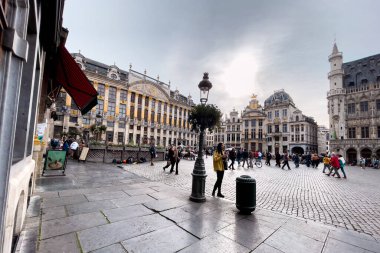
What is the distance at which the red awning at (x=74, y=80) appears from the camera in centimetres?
452

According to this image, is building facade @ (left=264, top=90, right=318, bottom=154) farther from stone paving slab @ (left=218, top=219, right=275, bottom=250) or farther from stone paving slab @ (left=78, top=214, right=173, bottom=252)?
stone paving slab @ (left=78, top=214, right=173, bottom=252)

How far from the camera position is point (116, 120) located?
38.1 metres

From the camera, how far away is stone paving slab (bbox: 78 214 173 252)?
2857mm

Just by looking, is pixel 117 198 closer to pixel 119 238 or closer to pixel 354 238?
pixel 119 238

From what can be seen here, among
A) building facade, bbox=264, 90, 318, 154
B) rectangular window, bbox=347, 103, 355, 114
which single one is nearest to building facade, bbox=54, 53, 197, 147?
building facade, bbox=264, 90, 318, 154

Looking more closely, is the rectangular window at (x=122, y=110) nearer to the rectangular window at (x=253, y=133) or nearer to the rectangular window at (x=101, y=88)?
the rectangular window at (x=101, y=88)

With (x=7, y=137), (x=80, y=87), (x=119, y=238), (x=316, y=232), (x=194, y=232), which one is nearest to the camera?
(x=7, y=137)

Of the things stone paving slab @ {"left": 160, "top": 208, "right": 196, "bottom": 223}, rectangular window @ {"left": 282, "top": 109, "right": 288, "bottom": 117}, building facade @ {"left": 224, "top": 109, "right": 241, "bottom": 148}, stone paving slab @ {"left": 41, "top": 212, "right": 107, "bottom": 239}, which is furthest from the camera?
building facade @ {"left": 224, "top": 109, "right": 241, "bottom": 148}

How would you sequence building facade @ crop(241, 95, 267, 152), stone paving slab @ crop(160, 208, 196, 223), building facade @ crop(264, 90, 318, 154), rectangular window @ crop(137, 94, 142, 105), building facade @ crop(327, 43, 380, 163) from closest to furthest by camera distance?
stone paving slab @ crop(160, 208, 196, 223), building facade @ crop(327, 43, 380, 163), rectangular window @ crop(137, 94, 142, 105), building facade @ crop(264, 90, 318, 154), building facade @ crop(241, 95, 267, 152)

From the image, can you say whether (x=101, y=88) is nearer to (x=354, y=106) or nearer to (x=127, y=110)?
(x=127, y=110)

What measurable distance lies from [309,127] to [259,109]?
47.7ft

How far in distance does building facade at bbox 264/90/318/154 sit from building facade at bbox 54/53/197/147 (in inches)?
1045

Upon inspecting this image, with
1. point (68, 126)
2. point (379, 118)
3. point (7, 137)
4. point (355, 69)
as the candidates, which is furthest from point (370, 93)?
point (68, 126)

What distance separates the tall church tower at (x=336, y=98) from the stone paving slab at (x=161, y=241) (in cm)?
4783
